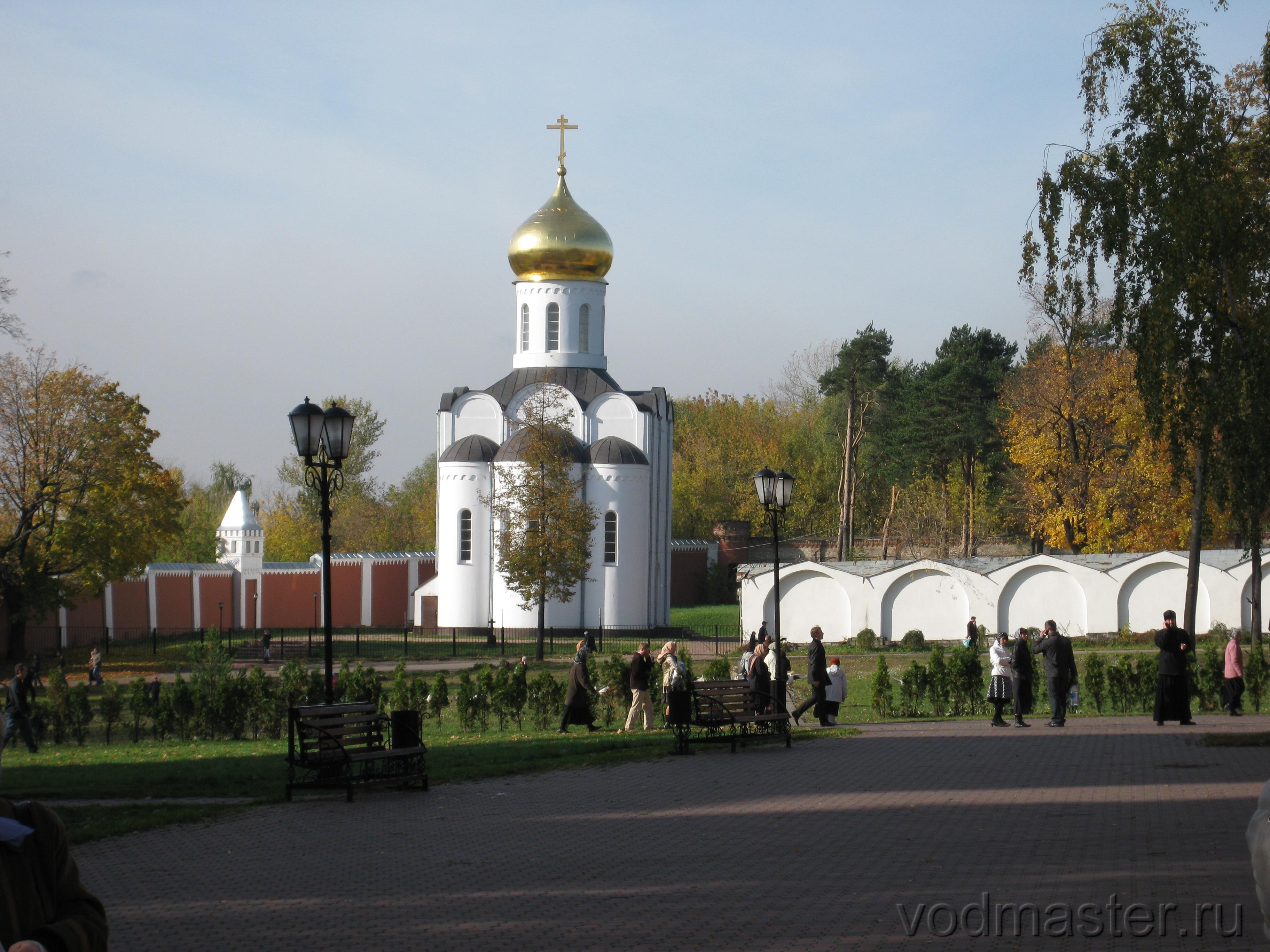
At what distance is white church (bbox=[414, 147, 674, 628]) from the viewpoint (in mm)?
40594

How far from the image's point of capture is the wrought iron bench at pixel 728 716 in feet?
46.8

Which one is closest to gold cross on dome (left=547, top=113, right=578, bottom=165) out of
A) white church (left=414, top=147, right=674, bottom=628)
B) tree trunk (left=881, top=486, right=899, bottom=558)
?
white church (left=414, top=147, right=674, bottom=628)

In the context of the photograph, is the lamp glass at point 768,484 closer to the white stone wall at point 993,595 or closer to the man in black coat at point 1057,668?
the man in black coat at point 1057,668

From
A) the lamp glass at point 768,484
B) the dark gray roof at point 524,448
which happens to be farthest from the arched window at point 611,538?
the lamp glass at point 768,484

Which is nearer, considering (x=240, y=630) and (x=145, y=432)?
(x=145, y=432)

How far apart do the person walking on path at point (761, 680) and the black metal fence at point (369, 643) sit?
15703 millimetres

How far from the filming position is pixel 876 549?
6016cm

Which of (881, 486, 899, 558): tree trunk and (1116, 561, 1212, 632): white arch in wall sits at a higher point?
(881, 486, 899, 558): tree trunk

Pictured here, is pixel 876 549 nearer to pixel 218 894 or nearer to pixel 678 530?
pixel 678 530

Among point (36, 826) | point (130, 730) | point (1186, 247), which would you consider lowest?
point (130, 730)

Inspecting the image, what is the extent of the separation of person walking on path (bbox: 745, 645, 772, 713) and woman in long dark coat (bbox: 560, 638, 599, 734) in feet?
7.08

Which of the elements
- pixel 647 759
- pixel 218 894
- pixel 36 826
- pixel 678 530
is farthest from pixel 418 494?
pixel 36 826

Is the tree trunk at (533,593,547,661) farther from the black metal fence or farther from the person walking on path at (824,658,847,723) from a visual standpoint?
the person walking on path at (824,658,847,723)

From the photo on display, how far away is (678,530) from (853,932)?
191ft
